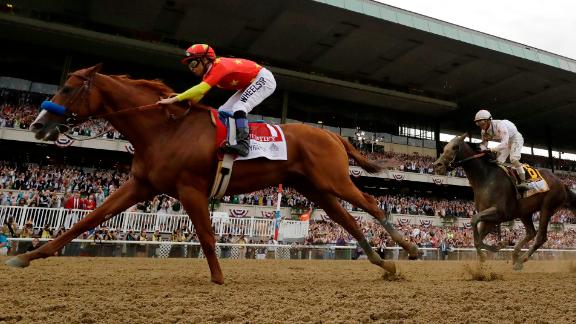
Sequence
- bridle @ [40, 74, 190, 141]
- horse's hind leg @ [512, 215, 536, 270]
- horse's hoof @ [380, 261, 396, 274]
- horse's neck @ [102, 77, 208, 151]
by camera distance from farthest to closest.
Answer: horse's hind leg @ [512, 215, 536, 270], horse's hoof @ [380, 261, 396, 274], horse's neck @ [102, 77, 208, 151], bridle @ [40, 74, 190, 141]

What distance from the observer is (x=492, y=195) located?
792cm

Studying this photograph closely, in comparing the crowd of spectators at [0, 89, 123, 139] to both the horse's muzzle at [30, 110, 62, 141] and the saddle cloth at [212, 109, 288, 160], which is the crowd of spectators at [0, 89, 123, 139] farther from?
the saddle cloth at [212, 109, 288, 160]

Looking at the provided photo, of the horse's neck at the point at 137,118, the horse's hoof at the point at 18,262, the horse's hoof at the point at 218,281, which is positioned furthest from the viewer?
the horse's neck at the point at 137,118

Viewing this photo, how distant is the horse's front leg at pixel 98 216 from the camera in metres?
4.23

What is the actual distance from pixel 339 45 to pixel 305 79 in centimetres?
486

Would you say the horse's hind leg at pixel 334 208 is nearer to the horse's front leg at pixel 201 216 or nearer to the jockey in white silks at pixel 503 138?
the horse's front leg at pixel 201 216

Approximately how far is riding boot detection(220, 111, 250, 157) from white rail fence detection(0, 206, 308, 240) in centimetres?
1152

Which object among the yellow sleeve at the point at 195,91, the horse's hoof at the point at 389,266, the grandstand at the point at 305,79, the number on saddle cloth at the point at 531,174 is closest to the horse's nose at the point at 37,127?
the yellow sleeve at the point at 195,91

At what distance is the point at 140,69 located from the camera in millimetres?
33719

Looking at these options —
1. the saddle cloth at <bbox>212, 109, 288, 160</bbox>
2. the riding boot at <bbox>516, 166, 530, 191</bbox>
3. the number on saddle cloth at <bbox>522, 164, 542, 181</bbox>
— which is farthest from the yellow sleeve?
the number on saddle cloth at <bbox>522, 164, 542, 181</bbox>

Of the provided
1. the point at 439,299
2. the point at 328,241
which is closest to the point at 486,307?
the point at 439,299

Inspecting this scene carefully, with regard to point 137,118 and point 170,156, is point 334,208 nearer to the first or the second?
point 170,156

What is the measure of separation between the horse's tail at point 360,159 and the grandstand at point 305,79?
37.2ft

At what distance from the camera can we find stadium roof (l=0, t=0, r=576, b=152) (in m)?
27.0
